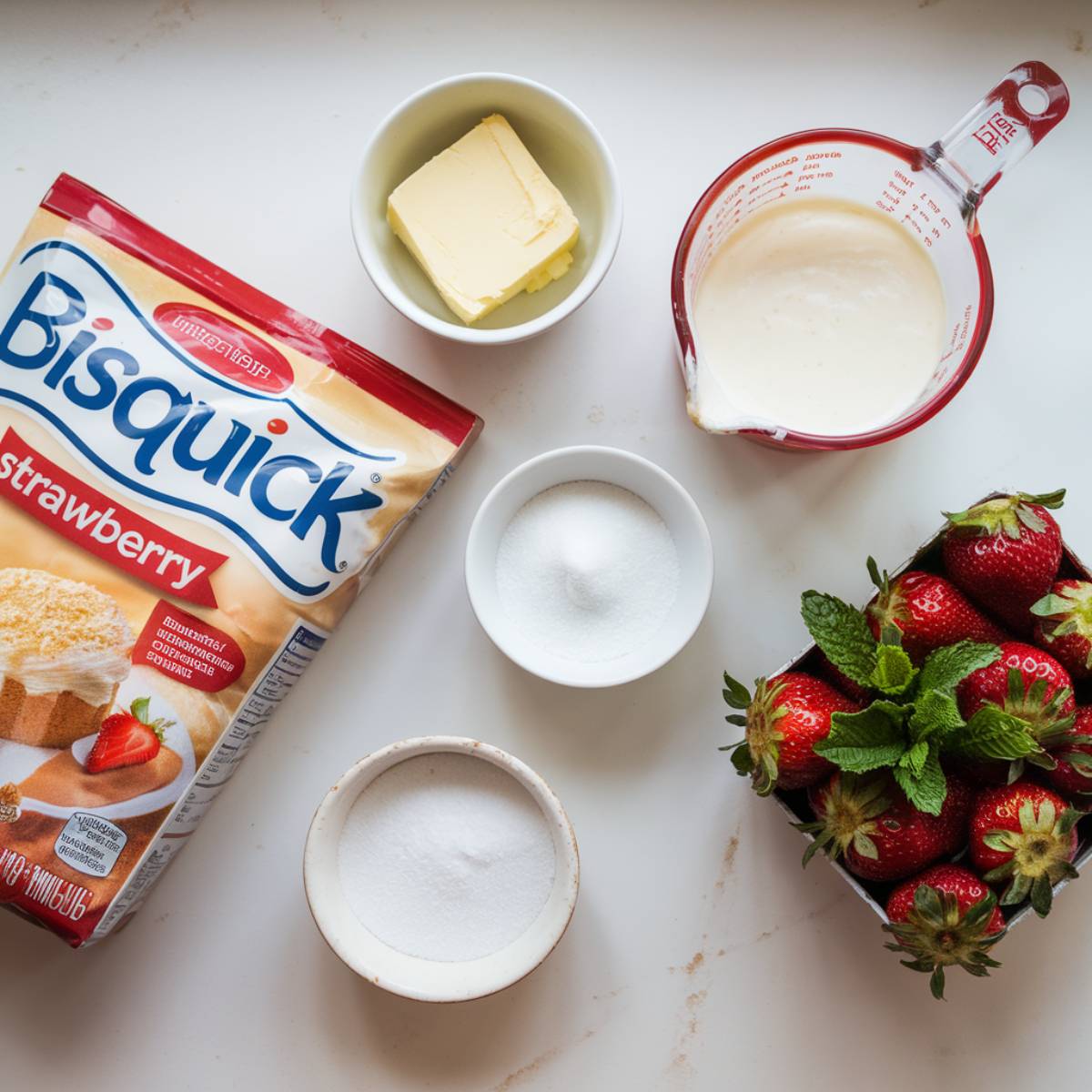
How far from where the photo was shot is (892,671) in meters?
0.85

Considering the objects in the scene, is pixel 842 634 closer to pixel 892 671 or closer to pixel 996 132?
pixel 892 671

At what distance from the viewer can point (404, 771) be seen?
100 centimetres

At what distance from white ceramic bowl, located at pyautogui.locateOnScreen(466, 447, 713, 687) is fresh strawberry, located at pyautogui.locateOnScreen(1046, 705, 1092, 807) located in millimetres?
324

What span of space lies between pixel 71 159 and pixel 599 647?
73 centimetres

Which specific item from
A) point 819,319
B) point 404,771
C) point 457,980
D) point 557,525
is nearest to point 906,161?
point 819,319

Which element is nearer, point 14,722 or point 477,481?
point 14,722

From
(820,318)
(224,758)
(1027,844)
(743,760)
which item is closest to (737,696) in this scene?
(743,760)

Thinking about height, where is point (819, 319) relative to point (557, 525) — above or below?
above

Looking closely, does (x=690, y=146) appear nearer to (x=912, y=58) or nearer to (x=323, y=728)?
(x=912, y=58)

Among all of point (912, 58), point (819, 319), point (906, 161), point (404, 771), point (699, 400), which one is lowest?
point (404, 771)

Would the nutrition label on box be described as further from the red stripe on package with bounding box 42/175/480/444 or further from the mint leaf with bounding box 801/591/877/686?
the mint leaf with bounding box 801/591/877/686

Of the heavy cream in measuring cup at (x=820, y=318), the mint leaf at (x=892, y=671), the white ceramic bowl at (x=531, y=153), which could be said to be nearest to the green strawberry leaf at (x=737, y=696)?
the mint leaf at (x=892, y=671)

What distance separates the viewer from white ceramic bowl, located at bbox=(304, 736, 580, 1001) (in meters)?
0.94

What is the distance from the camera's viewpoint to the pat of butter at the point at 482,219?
37.4 inches
